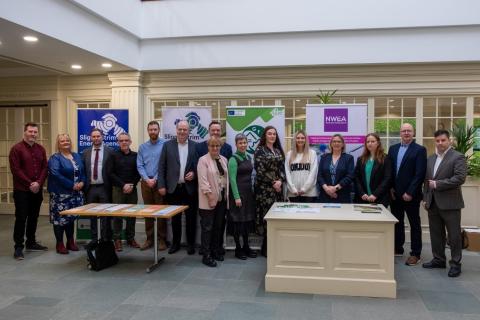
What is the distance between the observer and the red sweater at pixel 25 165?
5.23 meters

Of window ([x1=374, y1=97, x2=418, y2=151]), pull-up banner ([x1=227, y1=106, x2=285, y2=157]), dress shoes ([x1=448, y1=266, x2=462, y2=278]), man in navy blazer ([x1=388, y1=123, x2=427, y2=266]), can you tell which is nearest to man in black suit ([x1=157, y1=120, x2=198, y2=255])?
pull-up banner ([x1=227, y1=106, x2=285, y2=157])

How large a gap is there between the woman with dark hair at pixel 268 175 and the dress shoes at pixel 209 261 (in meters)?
0.75

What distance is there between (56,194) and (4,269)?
1025 mm

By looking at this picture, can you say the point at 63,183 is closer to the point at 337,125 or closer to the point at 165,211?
the point at 165,211

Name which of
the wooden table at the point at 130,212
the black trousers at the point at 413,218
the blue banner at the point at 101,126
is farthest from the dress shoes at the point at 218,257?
the blue banner at the point at 101,126

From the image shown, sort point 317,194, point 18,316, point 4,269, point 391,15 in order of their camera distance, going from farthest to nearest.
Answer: point 391,15
point 317,194
point 4,269
point 18,316

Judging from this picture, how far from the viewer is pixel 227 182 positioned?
198 inches

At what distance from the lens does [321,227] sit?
3.90 meters

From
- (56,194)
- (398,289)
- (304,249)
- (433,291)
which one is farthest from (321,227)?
(56,194)

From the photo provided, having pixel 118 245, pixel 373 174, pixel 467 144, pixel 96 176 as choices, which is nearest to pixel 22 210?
pixel 96 176

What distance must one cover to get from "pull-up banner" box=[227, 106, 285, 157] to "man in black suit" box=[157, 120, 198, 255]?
2.13 feet

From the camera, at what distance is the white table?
12.6 ft

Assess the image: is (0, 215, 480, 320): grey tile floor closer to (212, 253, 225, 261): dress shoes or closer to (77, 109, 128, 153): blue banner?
(212, 253, 225, 261): dress shoes

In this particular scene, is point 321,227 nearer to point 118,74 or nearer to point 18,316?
point 18,316
